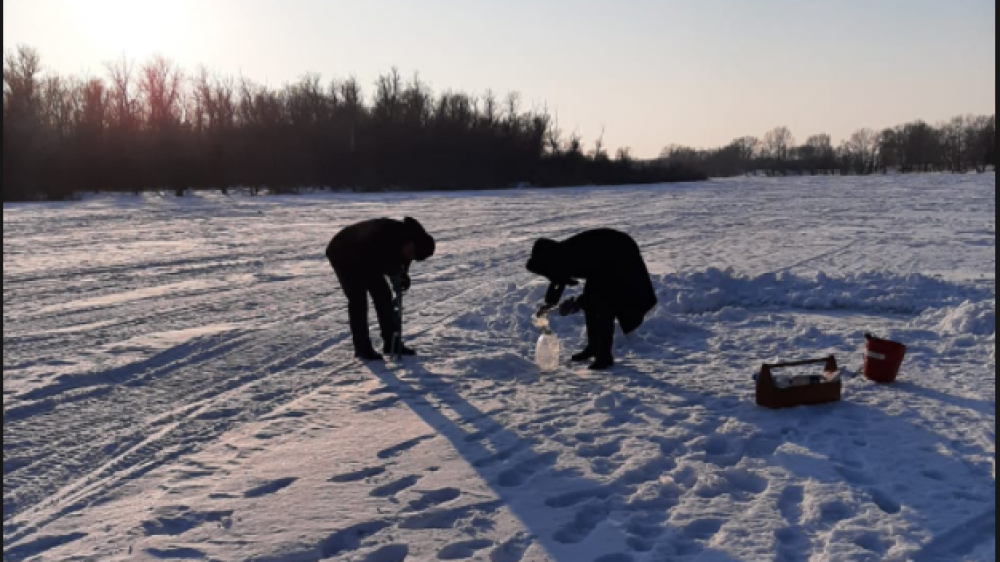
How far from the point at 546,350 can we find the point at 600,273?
856 millimetres

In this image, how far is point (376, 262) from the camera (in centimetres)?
666

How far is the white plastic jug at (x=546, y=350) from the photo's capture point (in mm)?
6629

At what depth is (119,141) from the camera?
44.0m

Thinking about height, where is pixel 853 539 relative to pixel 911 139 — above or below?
below

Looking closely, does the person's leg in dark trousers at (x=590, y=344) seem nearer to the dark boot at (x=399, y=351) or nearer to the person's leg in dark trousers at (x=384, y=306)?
the dark boot at (x=399, y=351)

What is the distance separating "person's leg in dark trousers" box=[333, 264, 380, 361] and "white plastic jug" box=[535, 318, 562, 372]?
5.11ft

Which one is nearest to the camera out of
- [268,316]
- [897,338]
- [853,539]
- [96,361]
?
[853,539]

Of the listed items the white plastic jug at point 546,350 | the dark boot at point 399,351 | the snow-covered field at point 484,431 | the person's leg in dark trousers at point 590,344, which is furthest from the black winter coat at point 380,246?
the person's leg in dark trousers at point 590,344

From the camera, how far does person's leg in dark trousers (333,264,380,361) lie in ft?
22.4

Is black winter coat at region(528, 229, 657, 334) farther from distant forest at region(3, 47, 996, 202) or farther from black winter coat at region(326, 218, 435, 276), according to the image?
distant forest at region(3, 47, 996, 202)

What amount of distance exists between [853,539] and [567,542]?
54.5 inches

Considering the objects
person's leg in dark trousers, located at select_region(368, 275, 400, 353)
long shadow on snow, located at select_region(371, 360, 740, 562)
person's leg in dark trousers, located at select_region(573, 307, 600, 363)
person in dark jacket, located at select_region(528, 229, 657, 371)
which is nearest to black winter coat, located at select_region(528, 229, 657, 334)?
person in dark jacket, located at select_region(528, 229, 657, 371)

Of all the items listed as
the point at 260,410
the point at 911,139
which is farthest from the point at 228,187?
the point at 911,139

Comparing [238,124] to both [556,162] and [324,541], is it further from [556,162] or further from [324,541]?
[324,541]
